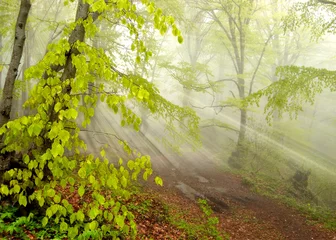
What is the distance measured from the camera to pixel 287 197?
1291 cm

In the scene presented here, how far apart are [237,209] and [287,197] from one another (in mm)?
3875

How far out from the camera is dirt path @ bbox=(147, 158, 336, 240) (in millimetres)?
8617

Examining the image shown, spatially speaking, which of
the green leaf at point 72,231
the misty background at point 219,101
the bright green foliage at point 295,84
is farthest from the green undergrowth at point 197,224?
the green leaf at point 72,231

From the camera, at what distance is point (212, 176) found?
Result: 15.2m

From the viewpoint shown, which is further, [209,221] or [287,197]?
[287,197]

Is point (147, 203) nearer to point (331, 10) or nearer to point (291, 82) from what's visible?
point (291, 82)

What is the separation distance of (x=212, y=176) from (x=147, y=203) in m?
8.08

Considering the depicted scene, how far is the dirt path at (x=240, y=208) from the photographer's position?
28.3ft

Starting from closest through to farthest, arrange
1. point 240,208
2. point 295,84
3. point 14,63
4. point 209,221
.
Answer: point 14,63, point 209,221, point 295,84, point 240,208

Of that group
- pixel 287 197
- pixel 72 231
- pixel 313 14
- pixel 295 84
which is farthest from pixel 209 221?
pixel 313 14

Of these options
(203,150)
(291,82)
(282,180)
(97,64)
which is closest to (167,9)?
(291,82)

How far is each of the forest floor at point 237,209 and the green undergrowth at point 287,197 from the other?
320mm

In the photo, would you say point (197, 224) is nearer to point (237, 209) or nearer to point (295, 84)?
point (237, 209)

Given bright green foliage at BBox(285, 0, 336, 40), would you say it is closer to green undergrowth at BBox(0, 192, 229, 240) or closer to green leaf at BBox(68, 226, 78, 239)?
green undergrowth at BBox(0, 192, 229, 240)
